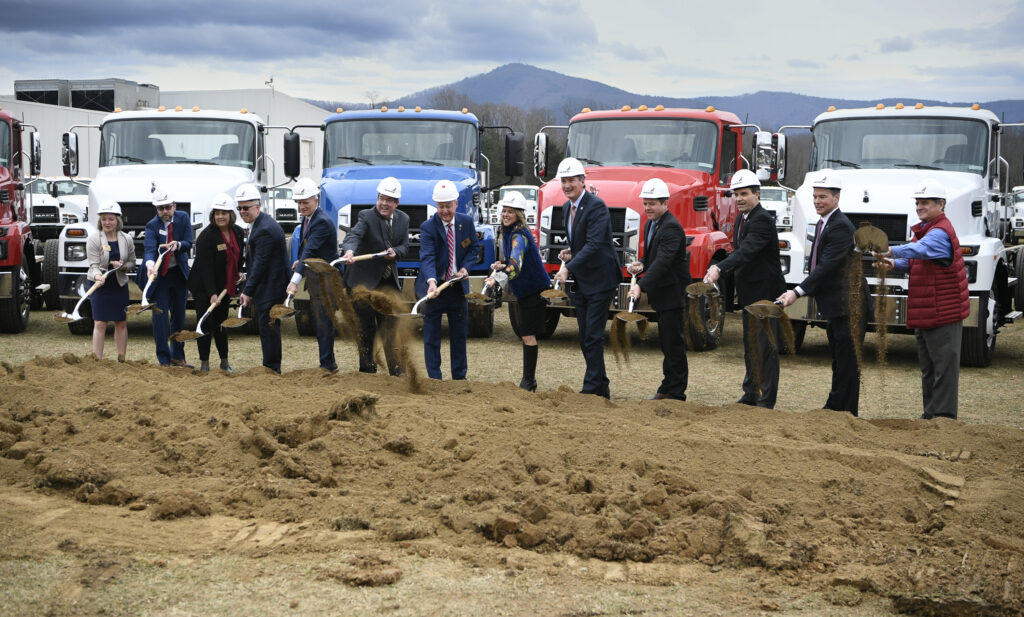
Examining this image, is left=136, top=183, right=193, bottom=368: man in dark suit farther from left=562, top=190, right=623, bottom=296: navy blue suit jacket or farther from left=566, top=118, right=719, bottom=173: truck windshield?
left=566, top=118, right=719, bottom=173: truck windshield

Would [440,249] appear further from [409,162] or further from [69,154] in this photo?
[69,154]

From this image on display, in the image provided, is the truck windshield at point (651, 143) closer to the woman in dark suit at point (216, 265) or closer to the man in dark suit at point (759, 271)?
the man in dark suit at point (759, 271)

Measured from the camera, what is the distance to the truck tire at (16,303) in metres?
14.2

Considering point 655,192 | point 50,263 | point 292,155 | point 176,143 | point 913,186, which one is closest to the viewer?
point 655,192

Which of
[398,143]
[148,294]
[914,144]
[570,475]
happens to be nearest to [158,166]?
[398,143]

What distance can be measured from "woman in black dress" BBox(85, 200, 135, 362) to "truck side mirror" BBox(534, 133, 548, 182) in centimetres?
558

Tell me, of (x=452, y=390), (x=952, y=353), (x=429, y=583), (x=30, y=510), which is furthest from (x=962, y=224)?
(x=30, y=510)

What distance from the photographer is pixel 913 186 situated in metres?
12.1

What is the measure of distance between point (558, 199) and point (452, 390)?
16.5 ft

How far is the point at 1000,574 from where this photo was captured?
5137 mm

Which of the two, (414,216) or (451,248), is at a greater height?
(414,216)

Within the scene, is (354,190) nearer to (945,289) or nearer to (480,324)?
(480,324)

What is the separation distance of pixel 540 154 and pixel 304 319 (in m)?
3.76

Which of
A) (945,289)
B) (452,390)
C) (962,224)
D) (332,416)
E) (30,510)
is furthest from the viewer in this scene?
(962,224)
